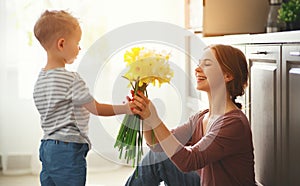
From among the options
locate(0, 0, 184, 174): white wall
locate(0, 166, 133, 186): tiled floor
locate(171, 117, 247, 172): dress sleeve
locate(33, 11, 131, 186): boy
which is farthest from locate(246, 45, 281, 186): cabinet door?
locate(0, 0, 184, 174): white wall

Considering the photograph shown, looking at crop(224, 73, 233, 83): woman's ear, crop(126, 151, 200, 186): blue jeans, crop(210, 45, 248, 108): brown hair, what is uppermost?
crop(210, 45, 248, 108): brown hair

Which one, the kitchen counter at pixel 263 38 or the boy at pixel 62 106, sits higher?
the kitchen counter at pixel 263 38

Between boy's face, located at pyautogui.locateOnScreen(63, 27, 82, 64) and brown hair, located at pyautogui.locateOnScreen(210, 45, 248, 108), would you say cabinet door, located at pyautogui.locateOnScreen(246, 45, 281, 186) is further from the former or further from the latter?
boy's face, located at pyautogui.locateOnScreen(63, 27, 82, 64)

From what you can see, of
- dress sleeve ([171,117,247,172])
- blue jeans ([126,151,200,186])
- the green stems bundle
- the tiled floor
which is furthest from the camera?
the tiled floor

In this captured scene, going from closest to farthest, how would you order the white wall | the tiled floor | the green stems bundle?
the green stems bundle
the tiled floor
the white wall

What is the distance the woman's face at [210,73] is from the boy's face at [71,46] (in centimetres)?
50

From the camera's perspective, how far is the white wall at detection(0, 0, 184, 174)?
3.41 m

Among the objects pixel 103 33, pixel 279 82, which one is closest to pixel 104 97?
pixel 103 33

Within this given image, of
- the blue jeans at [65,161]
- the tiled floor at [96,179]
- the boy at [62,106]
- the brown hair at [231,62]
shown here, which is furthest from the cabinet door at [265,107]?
the tiled floor at [96,179]

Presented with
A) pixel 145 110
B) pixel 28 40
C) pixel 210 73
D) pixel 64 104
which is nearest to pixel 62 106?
pixel 64 104

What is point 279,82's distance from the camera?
6.41 ft

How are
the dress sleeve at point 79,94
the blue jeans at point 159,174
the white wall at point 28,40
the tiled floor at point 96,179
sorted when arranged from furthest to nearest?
the white wall at point 28,40
the tiled floor at point 96,179
the blue jeans at point 159,174
the dress sleeve at point 79,94

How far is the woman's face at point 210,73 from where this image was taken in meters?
1.76

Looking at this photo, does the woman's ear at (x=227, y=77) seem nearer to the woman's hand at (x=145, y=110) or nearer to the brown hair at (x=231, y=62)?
the brown hair at (x=231, y=62)
